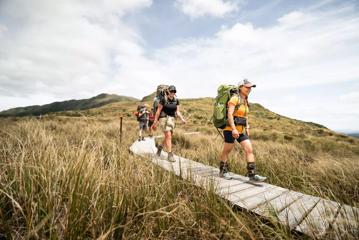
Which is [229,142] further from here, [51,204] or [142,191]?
[51,204]

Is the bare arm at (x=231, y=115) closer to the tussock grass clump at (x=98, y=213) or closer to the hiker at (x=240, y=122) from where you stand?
the hiker at (x=240, y=122)

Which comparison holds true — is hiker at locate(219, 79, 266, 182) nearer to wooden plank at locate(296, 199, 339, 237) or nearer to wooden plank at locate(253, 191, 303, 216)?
wooden plank at locate(253, 191, 303, 216)

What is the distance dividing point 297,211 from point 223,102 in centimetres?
223

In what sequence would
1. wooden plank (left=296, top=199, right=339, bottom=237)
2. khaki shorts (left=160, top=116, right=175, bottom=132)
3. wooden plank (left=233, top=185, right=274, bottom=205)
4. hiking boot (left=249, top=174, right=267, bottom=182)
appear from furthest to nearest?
khaki shorts (left=160, top=116, right=175, bottom=132)
hiking boot (left=249, top=174, right=267, bottom=182)
wooden plank (left=233, top=185, right=274, bottom=205)
wooden plank (left=296, top=199, right=339, bottom=237)

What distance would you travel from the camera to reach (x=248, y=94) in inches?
171

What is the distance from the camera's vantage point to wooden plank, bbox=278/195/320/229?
2285 mm

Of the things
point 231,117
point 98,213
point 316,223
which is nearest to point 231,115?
point 231,117

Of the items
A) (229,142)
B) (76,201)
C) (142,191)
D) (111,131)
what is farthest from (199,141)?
(76,201)

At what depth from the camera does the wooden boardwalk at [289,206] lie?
6.64ft

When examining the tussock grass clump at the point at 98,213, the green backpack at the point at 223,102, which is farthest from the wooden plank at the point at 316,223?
the green backpack at the point at 223,102

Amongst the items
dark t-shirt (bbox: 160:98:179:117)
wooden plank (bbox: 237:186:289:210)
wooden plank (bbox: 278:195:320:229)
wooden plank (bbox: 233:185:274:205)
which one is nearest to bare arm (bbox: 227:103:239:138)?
wooden plank (bbox: 233:185:274:205)

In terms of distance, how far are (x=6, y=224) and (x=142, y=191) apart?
122 cm

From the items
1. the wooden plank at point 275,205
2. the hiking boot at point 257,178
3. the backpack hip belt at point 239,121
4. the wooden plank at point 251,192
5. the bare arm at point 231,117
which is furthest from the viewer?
the backpack hip belt at point 239,121

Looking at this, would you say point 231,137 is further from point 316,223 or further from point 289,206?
point 316,223
